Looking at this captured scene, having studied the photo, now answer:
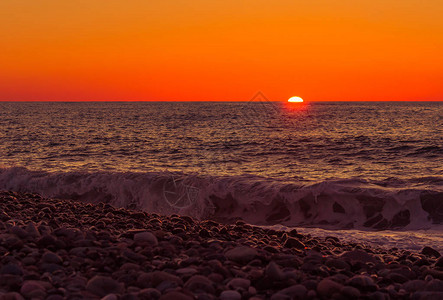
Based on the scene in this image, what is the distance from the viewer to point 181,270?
173 inches

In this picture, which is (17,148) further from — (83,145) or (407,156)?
(407,156)

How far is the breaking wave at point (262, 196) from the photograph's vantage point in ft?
38.2

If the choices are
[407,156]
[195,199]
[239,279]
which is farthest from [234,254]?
[407,156]

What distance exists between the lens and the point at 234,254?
5.04 metres

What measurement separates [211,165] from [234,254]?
49.1 ft

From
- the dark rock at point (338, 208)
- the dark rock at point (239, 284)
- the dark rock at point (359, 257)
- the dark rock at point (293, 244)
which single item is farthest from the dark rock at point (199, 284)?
the dark rock at point (338, 208)

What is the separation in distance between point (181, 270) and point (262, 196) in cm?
882

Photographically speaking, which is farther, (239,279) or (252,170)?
(252,170)

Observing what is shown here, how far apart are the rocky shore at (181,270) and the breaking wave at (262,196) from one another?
530 centimetres

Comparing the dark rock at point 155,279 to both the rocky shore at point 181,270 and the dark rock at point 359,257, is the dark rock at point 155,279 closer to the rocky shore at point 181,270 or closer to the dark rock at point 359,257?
the rocky shore at point 181,270

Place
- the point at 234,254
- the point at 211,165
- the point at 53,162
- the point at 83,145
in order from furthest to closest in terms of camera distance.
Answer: the point at 83,145 → the point at 53,162 → the point at 211,165 → the point at 234,254

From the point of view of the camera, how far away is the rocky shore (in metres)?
3.91

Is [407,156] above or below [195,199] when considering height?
above

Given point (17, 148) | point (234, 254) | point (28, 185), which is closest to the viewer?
point (234, 254)
